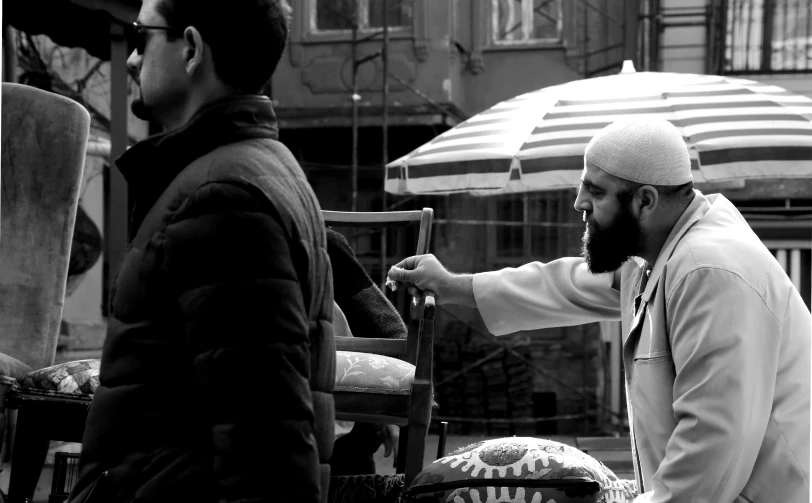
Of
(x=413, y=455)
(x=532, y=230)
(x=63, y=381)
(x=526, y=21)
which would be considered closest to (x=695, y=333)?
(x=413, y=455)

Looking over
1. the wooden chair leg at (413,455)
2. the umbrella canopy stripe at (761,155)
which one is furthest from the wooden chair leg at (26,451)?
the umbrella canopy stripe at (761,155)

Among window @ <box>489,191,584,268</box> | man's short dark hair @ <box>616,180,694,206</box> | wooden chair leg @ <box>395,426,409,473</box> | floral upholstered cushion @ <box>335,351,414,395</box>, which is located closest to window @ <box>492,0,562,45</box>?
window @ <box>489,191,584,268</box>

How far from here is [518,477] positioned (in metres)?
2.97

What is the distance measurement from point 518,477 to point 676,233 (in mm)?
775

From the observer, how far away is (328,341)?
188 cm

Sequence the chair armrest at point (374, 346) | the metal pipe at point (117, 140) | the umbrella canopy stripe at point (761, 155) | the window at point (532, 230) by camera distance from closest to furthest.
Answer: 1. the chair armrest at point (374, 346)
2. the umbrella canopy stripe at point (761, 155)
3. the metal pipe at point (117, 140)
4. the window at point (532, 230)

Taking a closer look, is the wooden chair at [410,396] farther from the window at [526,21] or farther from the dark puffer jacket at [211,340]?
the window at [526,21]

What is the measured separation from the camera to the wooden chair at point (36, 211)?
389 cm

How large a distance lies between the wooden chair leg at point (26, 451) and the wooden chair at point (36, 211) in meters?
0.39

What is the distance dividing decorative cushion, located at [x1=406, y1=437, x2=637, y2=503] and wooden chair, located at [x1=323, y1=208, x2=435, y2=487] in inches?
17.4

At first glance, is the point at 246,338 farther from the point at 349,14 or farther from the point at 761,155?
the point at 349,14

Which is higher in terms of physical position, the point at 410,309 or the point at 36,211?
the point at 36,211

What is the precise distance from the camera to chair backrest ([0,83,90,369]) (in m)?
3.89

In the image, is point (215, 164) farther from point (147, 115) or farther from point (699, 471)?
point (699, 471)
